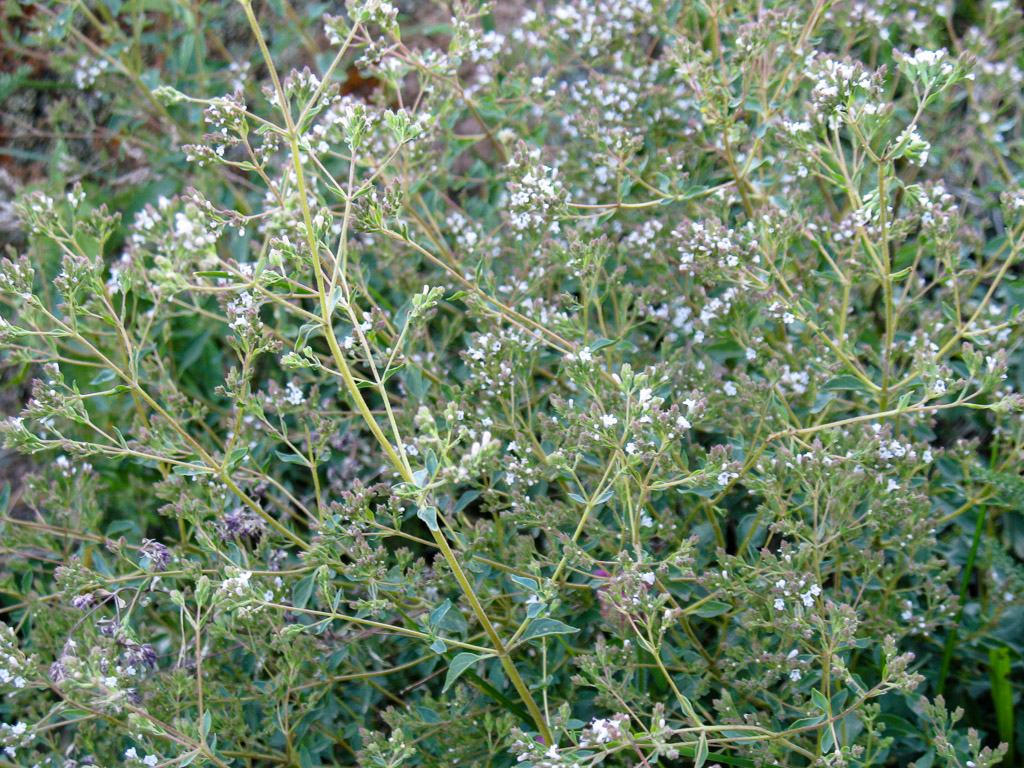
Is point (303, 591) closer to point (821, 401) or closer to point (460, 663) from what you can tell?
point (460, 663)

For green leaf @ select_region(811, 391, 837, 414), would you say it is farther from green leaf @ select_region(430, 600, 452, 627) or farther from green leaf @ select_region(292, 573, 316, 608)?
green leaf @ select_region(292, 573, 316, 608)

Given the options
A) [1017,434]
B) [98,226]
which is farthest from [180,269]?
[1017,434]

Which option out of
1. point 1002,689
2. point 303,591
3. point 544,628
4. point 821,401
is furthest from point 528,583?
point 1002,689

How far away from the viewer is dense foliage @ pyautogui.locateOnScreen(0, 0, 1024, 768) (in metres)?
1.83

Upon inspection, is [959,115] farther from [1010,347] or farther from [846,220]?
[846,220]

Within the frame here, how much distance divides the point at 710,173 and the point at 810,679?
1.83 metres

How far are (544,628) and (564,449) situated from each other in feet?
1.28

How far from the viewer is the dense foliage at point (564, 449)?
1827 millimetres

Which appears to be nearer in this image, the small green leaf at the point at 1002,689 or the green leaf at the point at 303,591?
the green leaf at the point at 303,591

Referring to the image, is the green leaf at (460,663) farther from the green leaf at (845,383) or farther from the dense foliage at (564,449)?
the green leaf at (845,383)

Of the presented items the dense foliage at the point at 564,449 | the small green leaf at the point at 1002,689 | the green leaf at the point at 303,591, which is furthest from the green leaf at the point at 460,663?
the small green leaf at the point at 1002,689

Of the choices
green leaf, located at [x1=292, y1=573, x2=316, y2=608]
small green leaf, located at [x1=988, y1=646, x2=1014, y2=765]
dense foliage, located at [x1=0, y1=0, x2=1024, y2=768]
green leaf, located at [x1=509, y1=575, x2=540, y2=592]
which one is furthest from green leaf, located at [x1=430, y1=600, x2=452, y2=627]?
small green leaf, located at [x1=988, y1=646, x2=1014, y2=765]

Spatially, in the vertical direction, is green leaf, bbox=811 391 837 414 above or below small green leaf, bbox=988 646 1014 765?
above

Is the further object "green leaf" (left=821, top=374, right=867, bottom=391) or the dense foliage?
"green leaf" (left=821, top=374, right=867, bottom=391)
